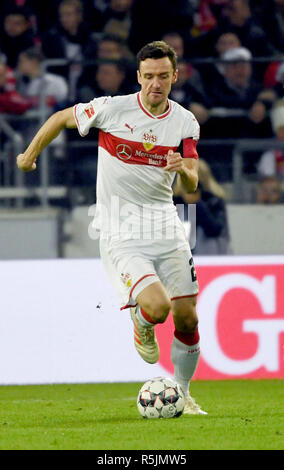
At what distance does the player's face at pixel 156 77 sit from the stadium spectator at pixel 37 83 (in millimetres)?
4744

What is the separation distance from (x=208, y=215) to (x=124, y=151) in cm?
397

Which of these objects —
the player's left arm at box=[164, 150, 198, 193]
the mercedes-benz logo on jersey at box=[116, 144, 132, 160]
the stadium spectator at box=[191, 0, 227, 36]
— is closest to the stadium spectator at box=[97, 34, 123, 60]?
the stadium spectator at box=[191, 0, 227, 36]

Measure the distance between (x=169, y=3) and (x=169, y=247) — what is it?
6.67m

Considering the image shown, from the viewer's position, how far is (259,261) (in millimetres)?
10344

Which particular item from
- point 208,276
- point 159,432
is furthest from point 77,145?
point 159,432

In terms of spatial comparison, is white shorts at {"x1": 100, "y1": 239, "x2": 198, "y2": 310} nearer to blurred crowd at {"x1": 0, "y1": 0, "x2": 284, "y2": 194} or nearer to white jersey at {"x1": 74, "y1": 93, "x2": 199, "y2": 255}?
white jersey at {"x1": 74, "y1": 93, "x2": 199, "y2": 255}

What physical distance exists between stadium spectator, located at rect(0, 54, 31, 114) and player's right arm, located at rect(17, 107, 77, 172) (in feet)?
15.2

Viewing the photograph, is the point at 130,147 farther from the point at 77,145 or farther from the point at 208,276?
the point at 77,145

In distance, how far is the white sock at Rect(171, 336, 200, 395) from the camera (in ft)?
23.7

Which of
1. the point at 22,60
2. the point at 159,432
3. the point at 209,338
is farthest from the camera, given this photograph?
the point at 22,60

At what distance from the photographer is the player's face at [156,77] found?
6.93 metres

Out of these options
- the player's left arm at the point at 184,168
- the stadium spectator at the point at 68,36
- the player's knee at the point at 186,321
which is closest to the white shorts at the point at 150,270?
the player's knee at the point at 186,321

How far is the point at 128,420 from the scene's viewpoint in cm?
698

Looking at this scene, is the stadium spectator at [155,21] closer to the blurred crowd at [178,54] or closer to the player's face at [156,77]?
the blurred crowd at [178,54]
